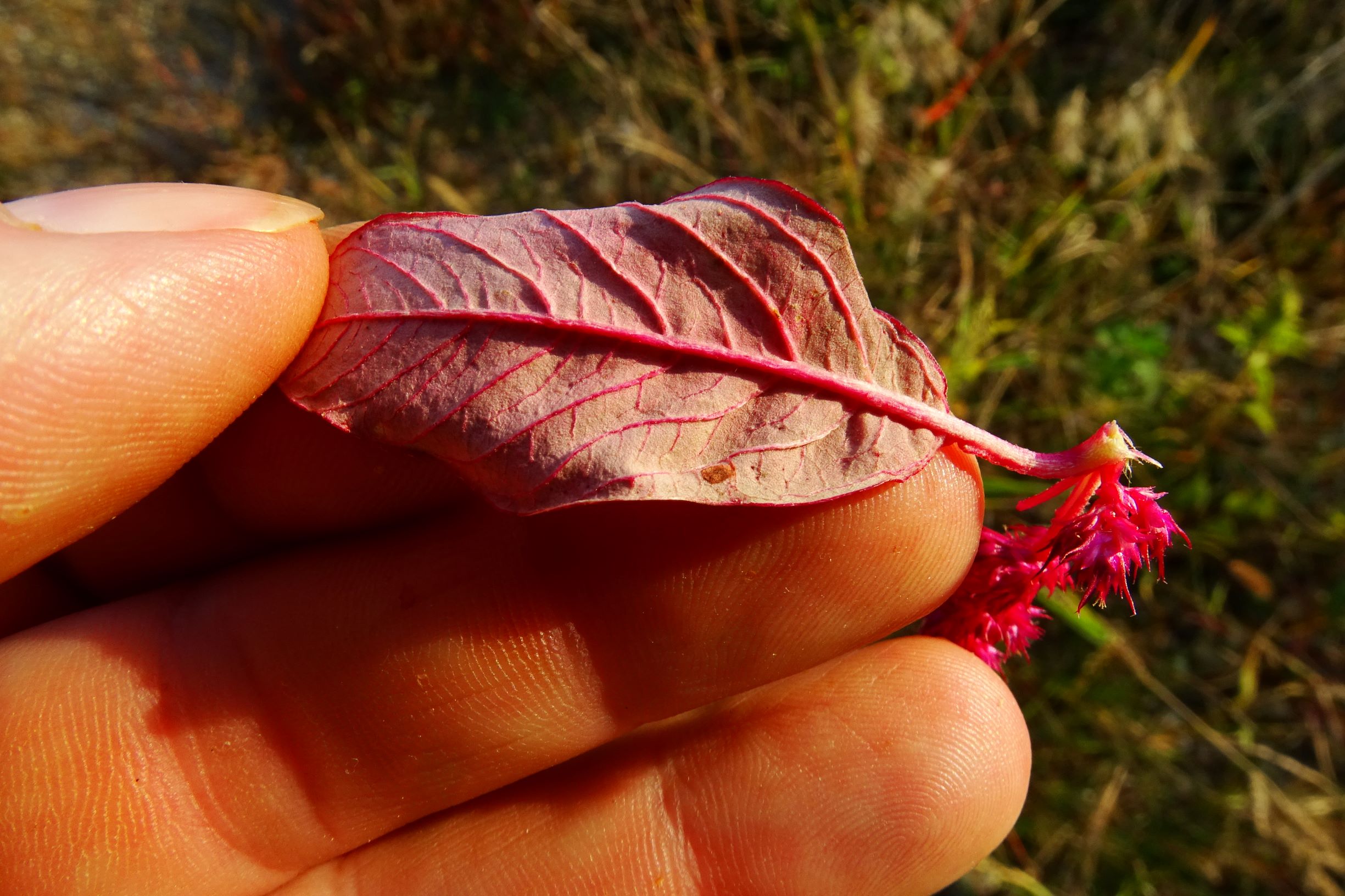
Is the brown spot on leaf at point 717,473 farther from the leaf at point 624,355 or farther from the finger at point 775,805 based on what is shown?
the finger at point 775,805

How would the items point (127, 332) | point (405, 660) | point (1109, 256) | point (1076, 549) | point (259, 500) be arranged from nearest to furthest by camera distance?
point (127, 332)
point (1076, 549)
point (405, 660)
point (259, 500)
point (1109, 256)

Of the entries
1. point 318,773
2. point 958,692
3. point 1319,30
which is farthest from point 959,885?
point 1319,30

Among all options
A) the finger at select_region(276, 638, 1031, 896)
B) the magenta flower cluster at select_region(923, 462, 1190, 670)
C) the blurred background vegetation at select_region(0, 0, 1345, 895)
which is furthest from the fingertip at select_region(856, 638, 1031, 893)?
the blurred background vegetation at select_region(0, 0, 1345, 895)

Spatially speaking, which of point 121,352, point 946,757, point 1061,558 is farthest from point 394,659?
point 1061,558

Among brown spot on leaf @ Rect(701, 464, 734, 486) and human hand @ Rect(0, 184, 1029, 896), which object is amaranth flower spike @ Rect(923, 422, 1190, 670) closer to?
human hand @ Rect(0, 184, 1029, 896)

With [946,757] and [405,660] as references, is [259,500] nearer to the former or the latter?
[405,660]

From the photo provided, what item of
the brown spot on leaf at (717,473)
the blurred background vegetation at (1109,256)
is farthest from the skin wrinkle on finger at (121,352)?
the blurred background vegetation at (1109,256)
